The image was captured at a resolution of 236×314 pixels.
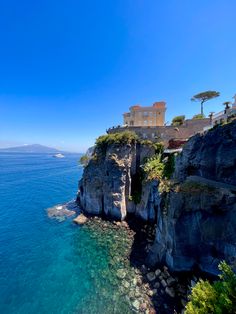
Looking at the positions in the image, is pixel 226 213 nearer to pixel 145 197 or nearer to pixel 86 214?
pixel 145 197

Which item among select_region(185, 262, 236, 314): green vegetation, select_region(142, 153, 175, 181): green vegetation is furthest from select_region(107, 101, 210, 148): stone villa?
select_region(185, 262, 236, 314): green vegetation

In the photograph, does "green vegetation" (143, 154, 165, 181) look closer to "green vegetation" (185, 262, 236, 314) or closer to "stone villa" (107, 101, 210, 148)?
"stone villa" (107, 101, 210, 148)

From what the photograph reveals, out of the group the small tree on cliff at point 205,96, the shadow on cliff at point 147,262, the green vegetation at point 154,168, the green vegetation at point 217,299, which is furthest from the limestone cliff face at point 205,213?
the small tree on cliff at point 205,96

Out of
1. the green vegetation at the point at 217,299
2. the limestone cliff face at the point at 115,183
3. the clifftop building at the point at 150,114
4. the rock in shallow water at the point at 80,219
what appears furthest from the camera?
the clifftop building at the point at 150,114

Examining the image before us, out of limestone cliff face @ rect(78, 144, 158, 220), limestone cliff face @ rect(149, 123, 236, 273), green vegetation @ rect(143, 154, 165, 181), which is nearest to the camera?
limestone cliff face @ rect(149, 123, 236, 273)

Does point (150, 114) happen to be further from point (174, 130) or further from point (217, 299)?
point (217, 299)

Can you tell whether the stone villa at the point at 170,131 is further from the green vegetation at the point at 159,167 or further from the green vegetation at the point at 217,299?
the green vegetation at the point at 217,299
